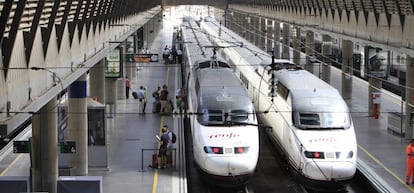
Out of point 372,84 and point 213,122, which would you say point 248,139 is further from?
point 372,84

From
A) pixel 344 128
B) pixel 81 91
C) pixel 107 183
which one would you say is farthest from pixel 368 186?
pixel 81 91

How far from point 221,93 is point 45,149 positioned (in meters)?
6.04

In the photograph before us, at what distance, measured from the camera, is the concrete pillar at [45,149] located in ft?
62.1

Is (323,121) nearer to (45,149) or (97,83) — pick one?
(45,149)

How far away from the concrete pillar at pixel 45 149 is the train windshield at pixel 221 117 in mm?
4435

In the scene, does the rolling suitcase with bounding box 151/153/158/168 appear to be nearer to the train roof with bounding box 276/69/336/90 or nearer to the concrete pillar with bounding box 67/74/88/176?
the concrete pillar with bounding box 67/74/88/176

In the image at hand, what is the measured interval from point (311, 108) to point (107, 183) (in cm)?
637

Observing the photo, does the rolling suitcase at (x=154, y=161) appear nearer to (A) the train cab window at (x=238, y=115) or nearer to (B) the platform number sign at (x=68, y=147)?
(A) the train cab window at (x=238, y=115)

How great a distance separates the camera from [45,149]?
19.0m

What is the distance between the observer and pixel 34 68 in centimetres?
1311

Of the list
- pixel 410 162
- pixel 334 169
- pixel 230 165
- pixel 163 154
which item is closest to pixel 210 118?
pixel 230 165

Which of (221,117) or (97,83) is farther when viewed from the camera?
(97,83)

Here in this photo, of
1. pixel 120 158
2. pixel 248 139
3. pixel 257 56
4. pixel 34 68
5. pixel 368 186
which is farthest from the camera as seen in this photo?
pixel 257 56

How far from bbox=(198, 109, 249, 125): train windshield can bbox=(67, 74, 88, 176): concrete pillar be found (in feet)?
12.6
